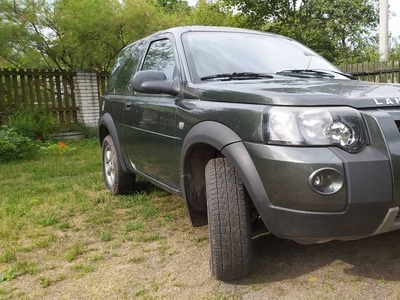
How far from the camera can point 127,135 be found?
3885 mm

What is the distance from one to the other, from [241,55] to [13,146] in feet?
19.4

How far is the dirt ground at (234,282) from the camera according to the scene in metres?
2.38

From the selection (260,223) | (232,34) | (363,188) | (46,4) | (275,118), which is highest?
(46,4)

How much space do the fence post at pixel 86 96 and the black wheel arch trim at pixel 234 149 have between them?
8.79 metres

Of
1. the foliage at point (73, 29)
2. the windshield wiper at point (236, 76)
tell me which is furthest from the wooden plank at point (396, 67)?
the foliage at point (73, 29)

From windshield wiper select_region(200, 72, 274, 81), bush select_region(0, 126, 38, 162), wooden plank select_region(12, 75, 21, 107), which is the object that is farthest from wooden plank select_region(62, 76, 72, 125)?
windshield wiper select_region(200, 72, 274, 81)

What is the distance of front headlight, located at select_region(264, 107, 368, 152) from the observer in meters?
2.00

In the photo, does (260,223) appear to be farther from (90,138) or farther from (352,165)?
(90,138)

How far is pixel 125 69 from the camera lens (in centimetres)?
441

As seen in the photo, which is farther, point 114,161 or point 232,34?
point 114,161

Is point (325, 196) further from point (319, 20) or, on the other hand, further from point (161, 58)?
point (319, 20)

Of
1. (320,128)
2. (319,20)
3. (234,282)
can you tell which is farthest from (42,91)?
(319,20)

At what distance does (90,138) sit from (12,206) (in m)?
6.35

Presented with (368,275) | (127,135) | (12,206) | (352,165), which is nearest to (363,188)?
(352,165)
